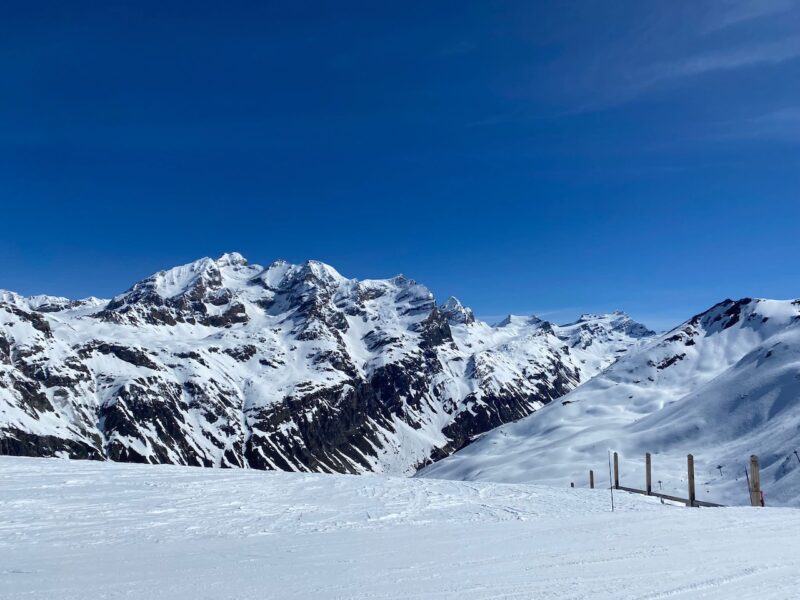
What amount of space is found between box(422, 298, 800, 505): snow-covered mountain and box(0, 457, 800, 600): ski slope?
3001cm

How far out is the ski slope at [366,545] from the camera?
8.85 metres

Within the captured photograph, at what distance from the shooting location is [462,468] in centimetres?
10294

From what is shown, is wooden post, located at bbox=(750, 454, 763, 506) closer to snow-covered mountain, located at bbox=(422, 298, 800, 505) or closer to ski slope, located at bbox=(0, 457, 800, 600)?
ski slope, located at bbox=(0, 457, 800, 600)

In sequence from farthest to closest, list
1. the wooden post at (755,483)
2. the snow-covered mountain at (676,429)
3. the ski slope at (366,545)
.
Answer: the snow-covered mountain at (676,429)
the wooden post at (755,483)
the ski slope at (366,545)

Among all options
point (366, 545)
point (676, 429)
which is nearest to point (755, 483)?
point (366, 545)

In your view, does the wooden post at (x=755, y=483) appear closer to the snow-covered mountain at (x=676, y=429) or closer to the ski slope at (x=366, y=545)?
the ski slope at (x=366, y=545)

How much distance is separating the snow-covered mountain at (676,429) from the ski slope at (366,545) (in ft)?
98.5

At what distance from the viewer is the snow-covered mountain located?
50531mm

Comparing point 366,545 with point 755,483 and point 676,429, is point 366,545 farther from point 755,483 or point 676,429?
point 676,429

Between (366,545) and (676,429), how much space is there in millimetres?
68615

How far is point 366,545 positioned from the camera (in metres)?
12.3

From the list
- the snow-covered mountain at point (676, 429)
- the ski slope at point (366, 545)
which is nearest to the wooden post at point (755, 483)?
the ski slope at point (366, 545)

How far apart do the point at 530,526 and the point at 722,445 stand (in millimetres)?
57044

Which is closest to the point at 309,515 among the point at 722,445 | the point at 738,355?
the point at 722,445
